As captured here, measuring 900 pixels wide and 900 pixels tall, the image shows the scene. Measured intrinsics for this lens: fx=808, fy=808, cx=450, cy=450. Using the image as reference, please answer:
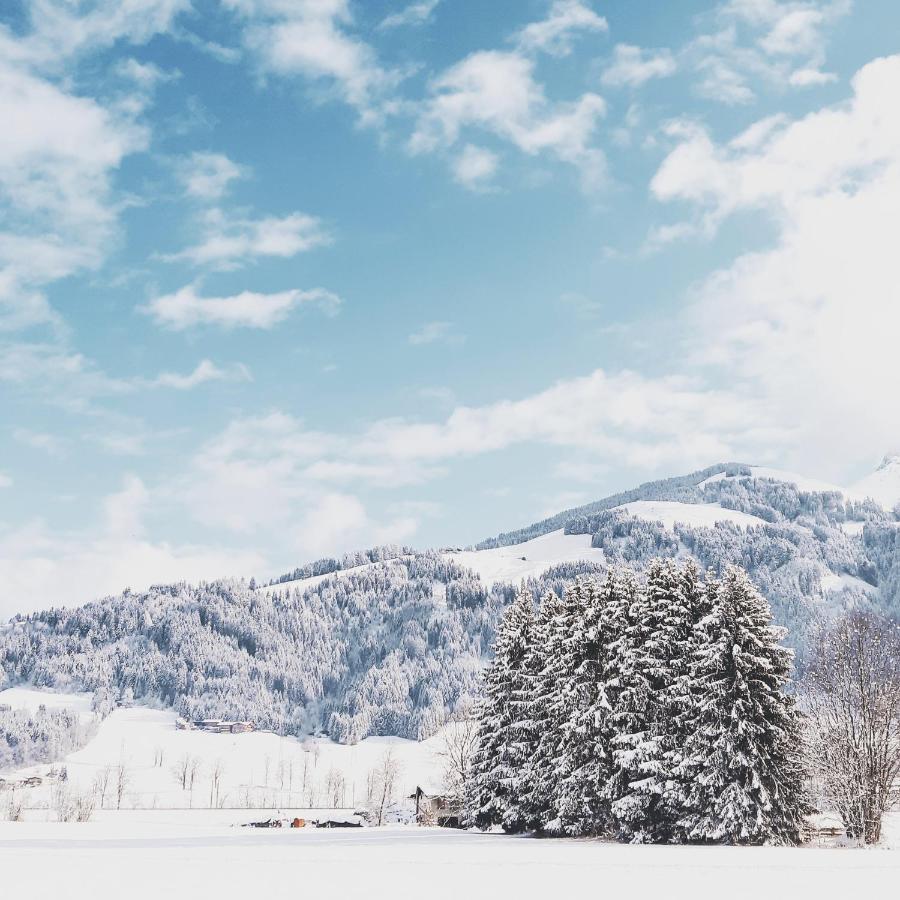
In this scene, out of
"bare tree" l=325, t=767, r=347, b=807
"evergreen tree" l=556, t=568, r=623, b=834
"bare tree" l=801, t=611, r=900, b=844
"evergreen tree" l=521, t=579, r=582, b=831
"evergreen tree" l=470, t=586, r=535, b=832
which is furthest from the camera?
"bare tree" l=325, t=767, r=347, b=807

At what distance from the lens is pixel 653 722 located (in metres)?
40.4

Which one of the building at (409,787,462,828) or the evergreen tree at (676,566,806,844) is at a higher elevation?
the evergreen tree at (676,566,806,844)

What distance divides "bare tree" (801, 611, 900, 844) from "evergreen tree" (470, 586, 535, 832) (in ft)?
53.4

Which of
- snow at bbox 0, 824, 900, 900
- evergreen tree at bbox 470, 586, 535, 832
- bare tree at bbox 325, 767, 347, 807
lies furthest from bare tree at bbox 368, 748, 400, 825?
snow at bbox 0, 824, 900, 900

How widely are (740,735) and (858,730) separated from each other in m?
12.0

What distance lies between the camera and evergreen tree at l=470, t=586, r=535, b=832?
1868 inches

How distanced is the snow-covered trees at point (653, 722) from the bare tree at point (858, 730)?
5399 mm

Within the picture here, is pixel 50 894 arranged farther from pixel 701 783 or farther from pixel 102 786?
pixel 102 786

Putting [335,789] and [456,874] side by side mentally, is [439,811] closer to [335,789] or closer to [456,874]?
[456,874]

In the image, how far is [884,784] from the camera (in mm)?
40031

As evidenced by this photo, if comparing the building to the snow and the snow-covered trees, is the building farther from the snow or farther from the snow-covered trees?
the snow

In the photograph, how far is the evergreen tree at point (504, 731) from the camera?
47438mm

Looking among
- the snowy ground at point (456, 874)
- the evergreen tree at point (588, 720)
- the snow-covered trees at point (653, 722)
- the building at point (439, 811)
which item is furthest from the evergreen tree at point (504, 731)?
the building at point (439, 811)

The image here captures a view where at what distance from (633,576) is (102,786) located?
187362 mm
